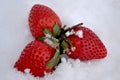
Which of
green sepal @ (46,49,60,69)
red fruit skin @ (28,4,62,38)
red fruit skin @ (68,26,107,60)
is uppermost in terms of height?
red fruit skin @ (28,4,62,38)

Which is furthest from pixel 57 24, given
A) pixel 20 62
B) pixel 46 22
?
pixel 20 62

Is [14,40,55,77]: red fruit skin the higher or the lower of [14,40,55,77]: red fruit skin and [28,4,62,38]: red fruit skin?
the lower

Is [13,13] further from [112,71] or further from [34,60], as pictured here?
[112,71]

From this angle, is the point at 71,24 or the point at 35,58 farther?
the point at 71,24

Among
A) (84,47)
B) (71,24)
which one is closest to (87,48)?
(84,47)

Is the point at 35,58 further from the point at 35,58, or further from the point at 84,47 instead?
the point at 84,47
